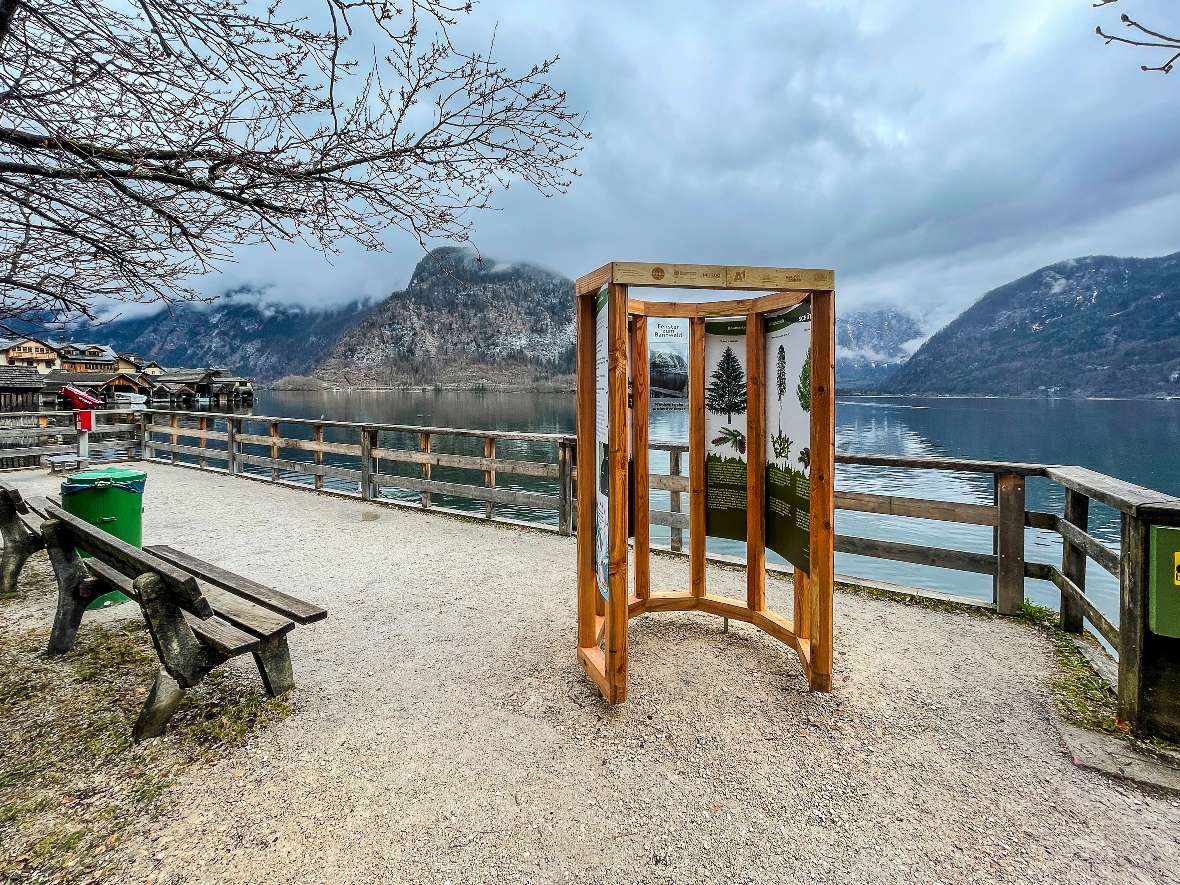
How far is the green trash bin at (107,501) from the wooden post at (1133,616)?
6.28 meters

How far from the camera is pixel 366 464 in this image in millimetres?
9344

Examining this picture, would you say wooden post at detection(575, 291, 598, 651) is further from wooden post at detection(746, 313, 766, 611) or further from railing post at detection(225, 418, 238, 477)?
railing post at detection(225, 418, 238, 477)

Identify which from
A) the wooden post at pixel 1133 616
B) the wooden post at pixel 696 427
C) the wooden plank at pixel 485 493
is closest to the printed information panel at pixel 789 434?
the wooden post at pixel 696 427

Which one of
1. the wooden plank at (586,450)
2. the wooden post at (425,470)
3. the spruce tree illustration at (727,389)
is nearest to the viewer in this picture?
the wooden plank at (586,450)

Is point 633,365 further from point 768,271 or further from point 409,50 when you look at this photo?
point 409,50

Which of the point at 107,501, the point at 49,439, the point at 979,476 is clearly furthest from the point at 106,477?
the point at 979,476

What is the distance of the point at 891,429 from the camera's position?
63188mm

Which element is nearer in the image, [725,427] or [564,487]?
[725,427]

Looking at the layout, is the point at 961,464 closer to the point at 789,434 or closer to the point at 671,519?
the point at 789,434

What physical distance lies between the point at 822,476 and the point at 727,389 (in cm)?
105

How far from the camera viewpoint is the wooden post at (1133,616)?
2.74m

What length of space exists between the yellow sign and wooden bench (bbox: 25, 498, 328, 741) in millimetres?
2435

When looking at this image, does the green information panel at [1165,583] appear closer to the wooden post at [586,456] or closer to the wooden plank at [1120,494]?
the wooden plank at [1120,494]

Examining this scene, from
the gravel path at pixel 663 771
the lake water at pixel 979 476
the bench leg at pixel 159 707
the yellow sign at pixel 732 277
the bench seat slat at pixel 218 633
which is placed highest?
the yellow sign at pixel 732 277
